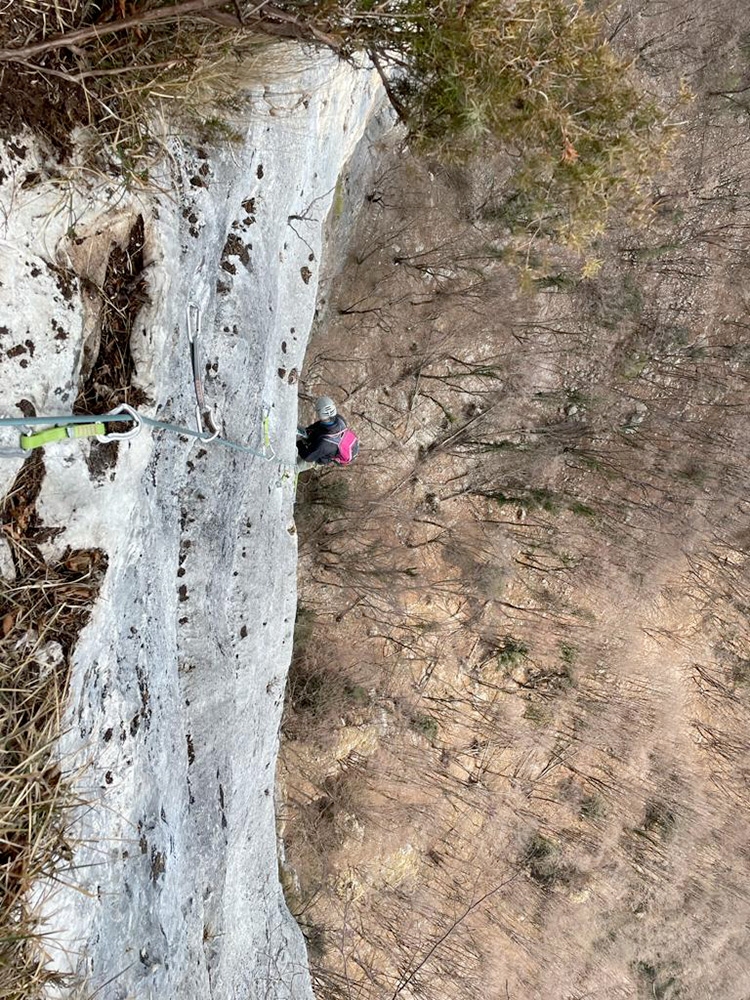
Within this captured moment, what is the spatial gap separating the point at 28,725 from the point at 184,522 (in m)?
1.29

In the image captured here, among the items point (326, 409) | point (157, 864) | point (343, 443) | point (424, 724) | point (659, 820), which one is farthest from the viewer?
point (659, 820)

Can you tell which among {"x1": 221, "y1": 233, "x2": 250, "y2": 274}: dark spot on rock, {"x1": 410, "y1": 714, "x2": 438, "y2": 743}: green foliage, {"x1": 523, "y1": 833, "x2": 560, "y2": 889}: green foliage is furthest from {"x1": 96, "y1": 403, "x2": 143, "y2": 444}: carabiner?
{"x1": 523, "y1": 833, "x2": 560, "y2": 889}: green foliage

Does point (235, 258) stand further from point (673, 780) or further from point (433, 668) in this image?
point (673, 780)

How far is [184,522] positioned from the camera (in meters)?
3.21

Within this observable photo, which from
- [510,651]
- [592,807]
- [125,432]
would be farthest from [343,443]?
[592,807]

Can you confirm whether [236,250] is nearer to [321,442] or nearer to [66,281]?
[66,281]

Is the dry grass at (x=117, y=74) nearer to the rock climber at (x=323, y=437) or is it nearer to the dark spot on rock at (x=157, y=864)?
the rock climber at (x=323, y=437)

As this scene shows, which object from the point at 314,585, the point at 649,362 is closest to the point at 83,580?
the point at 314,585

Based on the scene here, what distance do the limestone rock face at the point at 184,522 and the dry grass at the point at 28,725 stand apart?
76 millimetres

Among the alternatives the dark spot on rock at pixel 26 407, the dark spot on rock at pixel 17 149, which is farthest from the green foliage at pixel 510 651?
the dark spot on rock at pixel 17 149

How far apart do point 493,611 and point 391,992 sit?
13.4ft

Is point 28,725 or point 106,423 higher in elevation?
point 106,423

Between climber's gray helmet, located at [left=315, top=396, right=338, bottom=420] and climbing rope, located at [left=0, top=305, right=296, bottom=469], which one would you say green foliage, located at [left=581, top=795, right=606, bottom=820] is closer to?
climber's gray helmet, located at [left=315, top=396, right=338, bottom=420]

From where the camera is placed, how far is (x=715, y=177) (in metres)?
6.18
